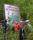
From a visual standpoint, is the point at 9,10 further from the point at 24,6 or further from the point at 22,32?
the point at 24,6

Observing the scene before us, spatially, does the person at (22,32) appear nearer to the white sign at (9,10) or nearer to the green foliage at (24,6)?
the white sign at (9,10)

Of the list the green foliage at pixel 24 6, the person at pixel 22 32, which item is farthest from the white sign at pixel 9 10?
the green foliage at pixel 24 6

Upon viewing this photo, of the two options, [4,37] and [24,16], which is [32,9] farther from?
[4,37]

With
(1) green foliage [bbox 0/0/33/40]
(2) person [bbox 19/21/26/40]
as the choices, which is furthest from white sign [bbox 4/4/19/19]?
(1) green foliage [bbox 0/0/33/40]

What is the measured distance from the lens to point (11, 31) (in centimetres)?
189

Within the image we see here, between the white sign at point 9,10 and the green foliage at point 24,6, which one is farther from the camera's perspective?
the green foliage at point 24,6

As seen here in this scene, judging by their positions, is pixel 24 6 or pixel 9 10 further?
pixel 24 6

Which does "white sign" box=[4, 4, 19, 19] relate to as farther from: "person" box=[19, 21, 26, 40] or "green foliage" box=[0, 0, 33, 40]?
"green foliage" box=[0, 0, 33, 40]

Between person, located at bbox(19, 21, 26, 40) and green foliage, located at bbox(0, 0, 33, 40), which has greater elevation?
green foliage, located at bbox(0, 0, 33, 40)

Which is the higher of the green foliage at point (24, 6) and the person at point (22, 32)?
the green foliage at point (24, 6)

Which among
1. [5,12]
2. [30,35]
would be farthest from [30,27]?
[5,12]

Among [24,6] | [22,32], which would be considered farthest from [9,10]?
[24,6]

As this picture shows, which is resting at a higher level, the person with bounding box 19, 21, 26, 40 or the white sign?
the white sign

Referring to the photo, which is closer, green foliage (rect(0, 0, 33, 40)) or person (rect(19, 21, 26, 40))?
person (rect(19, 21, 26, 40))
